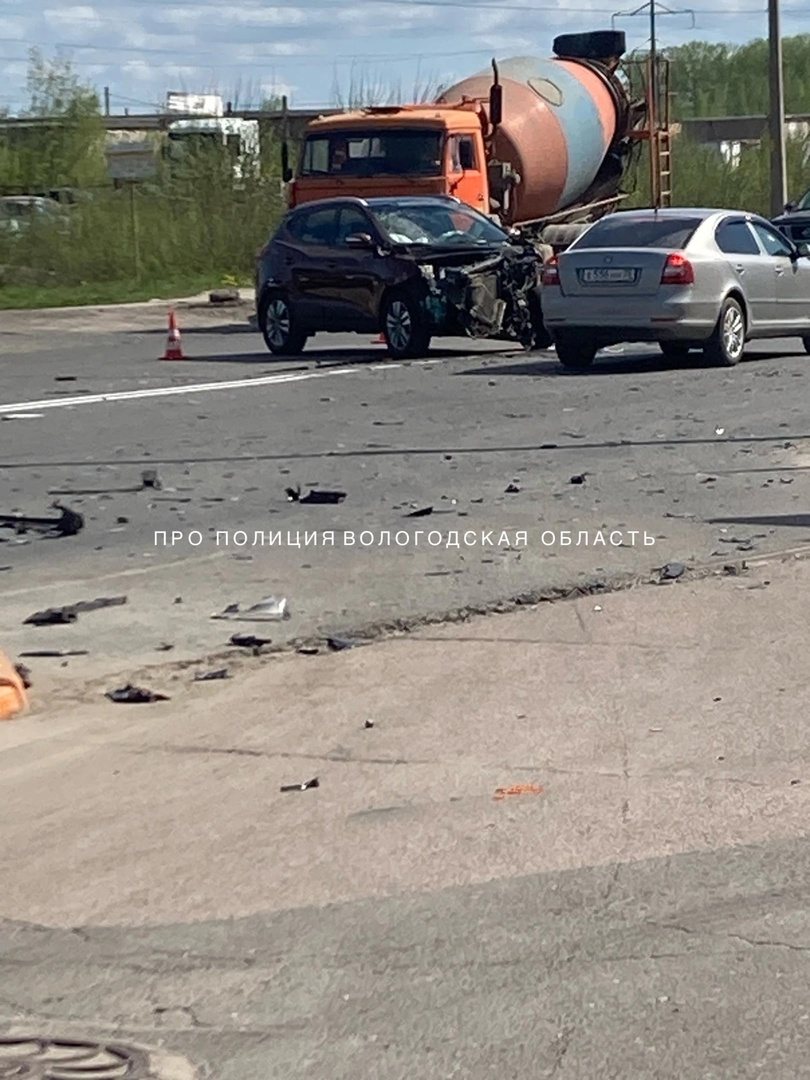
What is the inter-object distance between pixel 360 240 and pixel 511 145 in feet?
23.6

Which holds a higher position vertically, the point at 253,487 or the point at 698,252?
the point at 698,252

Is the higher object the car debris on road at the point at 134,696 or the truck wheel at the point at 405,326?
the truck wheel at the point at 405,326

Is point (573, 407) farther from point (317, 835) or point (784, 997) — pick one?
point (784, 997)

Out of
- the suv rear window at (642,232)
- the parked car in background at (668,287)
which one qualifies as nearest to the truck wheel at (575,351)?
the parked car in background at (668,287)

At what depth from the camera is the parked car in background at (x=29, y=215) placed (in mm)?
39281

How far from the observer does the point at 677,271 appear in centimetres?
1936

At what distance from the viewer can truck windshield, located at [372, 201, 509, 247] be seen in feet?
70.5

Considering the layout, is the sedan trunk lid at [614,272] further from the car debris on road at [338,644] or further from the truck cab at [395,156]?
the car debris on road at [338,644]

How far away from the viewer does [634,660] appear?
7988 mm

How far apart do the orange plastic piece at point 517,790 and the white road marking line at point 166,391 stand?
1157 cm

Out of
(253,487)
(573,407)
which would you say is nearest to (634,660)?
(253,487)

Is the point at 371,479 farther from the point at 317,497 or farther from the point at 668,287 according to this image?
the point at 668,287

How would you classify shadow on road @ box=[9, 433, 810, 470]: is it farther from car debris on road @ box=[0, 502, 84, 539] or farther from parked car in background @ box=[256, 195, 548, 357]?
parked car in background @ box=[256, 195, 548, 357]

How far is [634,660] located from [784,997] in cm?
345
